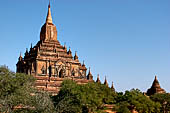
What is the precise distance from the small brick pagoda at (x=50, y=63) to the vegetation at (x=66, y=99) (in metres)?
8.11

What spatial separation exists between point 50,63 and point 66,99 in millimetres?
16602

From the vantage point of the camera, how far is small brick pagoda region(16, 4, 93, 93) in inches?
1853

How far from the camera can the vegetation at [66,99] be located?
1075 inches

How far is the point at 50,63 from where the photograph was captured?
49.6 metres

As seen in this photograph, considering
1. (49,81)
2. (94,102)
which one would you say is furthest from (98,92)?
(49,81)

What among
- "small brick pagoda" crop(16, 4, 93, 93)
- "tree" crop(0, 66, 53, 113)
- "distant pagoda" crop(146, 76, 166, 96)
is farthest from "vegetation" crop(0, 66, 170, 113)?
"distant pagoda" crop(146, 76, 166, 96)

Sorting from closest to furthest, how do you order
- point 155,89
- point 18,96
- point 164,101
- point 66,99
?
point 18,96 → point 66,99 → point 164,101 → point 155,89

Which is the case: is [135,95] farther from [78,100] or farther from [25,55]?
[25,55]

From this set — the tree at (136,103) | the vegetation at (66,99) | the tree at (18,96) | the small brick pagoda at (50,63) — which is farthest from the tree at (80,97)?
the small brick pagoda at (50,63)

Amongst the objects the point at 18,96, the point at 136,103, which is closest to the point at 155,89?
the point at 136,103

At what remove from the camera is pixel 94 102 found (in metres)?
35.6

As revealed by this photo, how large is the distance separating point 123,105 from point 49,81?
514 inches

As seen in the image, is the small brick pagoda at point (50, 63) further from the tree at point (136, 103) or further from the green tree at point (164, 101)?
the green tree at point (164, 101)

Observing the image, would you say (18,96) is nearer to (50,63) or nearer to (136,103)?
(136,103)
